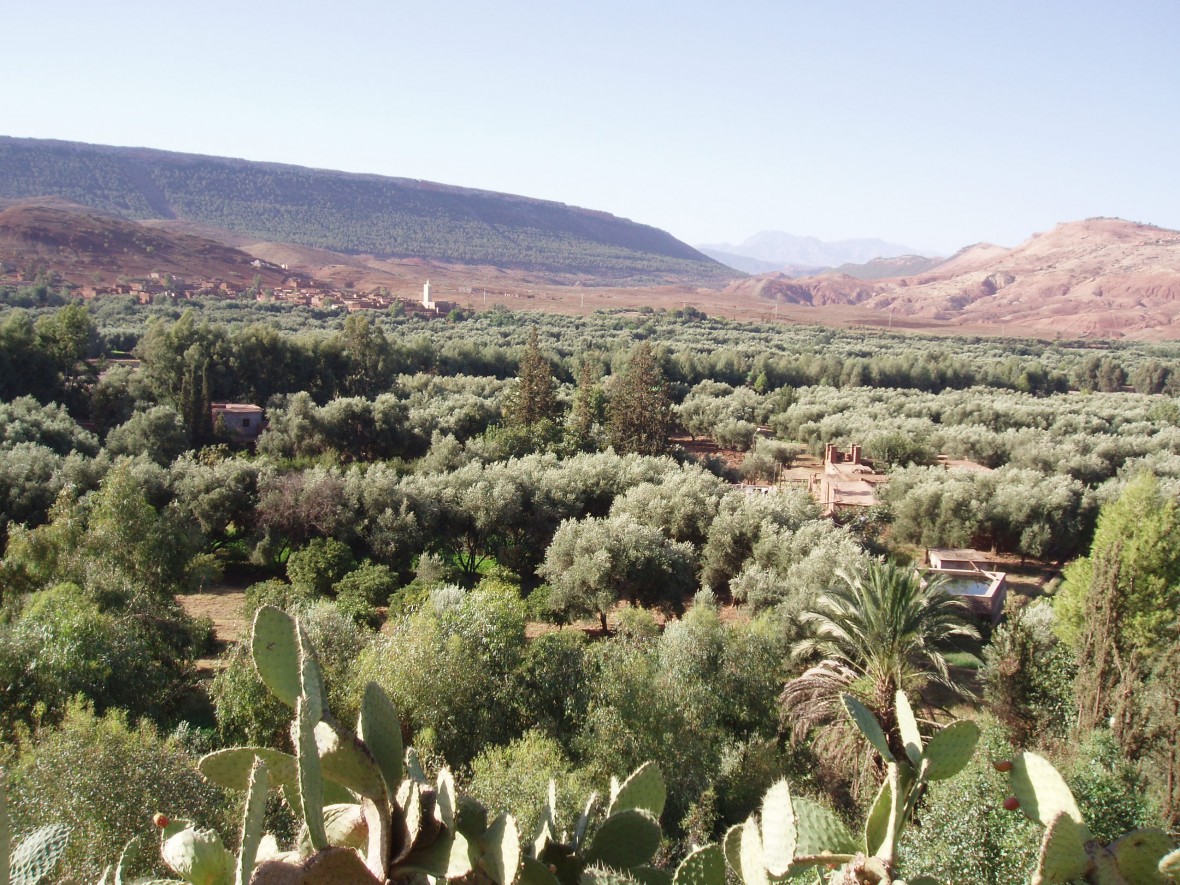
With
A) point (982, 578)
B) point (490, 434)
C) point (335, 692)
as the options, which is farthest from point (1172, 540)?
point (490, 434)

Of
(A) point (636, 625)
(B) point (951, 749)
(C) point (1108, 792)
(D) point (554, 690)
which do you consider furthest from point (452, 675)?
(B) point (951, 749)

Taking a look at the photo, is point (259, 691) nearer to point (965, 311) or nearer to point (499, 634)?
point (499, 634)

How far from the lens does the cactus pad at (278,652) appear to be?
232cm

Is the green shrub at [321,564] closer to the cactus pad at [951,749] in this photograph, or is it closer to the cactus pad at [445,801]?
the cactus pad at [445,801]

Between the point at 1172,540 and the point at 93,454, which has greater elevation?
the point at 1172,540

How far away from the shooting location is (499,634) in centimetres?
1249

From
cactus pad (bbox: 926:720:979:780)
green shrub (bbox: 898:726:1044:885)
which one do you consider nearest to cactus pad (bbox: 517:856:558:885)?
cactus pad (bbox: 926:720:979:780)

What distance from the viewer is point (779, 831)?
2359 millimetres

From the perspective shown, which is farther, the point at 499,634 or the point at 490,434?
the point at 490,434

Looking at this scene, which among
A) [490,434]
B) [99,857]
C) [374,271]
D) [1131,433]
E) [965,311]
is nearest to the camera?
[99,857]

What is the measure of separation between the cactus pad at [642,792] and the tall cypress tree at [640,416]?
90.3 feet

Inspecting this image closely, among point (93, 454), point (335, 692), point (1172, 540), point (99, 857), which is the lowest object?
point (93, 454)

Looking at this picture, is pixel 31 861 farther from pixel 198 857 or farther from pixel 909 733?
pixel 909 733

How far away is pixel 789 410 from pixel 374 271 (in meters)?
96.9
